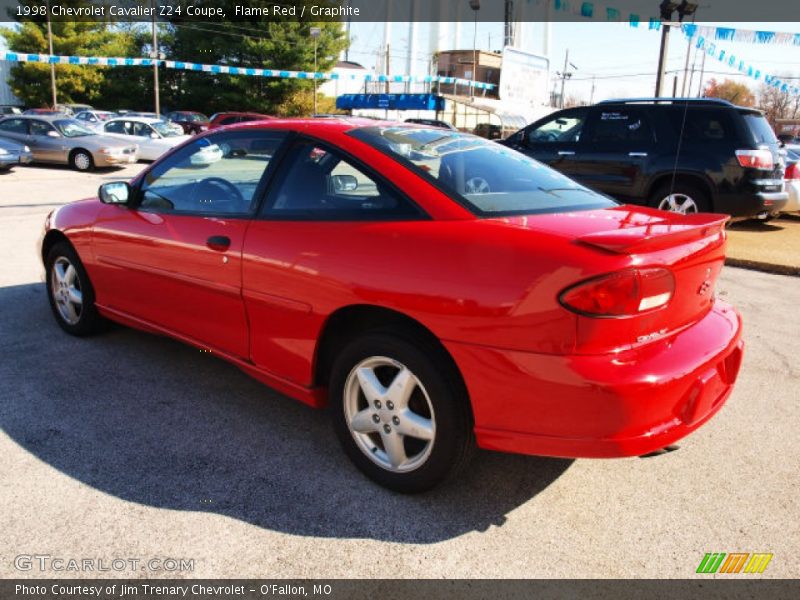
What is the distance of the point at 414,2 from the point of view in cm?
7750

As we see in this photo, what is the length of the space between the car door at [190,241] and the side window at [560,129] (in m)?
7.08

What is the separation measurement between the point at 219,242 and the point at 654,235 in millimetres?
2038

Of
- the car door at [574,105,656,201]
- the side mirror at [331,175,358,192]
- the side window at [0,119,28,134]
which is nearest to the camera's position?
the side mirror at [331,175,358,192]

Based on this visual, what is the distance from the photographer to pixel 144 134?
20.5m

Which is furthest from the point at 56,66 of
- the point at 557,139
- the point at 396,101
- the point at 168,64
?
the point at 557,139

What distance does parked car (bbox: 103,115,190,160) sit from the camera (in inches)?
791

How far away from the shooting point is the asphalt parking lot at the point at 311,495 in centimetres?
239

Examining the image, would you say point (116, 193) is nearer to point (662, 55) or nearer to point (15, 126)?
point (662, 55)

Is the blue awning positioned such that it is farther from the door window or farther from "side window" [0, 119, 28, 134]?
"side window" [0, 119, 28, 134]

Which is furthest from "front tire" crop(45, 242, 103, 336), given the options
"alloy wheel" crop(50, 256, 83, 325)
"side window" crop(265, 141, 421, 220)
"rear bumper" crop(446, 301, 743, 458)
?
"rear bumper" crop(446, 301, 743, 458)

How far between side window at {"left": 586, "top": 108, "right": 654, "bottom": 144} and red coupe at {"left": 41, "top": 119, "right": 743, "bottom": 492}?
6.14 metres

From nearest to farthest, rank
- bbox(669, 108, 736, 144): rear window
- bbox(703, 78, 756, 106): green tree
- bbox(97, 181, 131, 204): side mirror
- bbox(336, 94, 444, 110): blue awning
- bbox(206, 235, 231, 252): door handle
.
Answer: bbox(206, 235, 231, 252): door handle
bbox(97, 181, 131, 204): side mirror
bbox(669, 108, 736, 144): rear window
bbox(336, 94, 444, 110): blue awning
bbox(703, 78, 756, 106): green tree

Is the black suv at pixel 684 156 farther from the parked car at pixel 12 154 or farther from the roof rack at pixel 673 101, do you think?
the parked car at pixel 12 154

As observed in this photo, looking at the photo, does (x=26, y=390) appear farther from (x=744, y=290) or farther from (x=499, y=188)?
(x=744, y=290)
